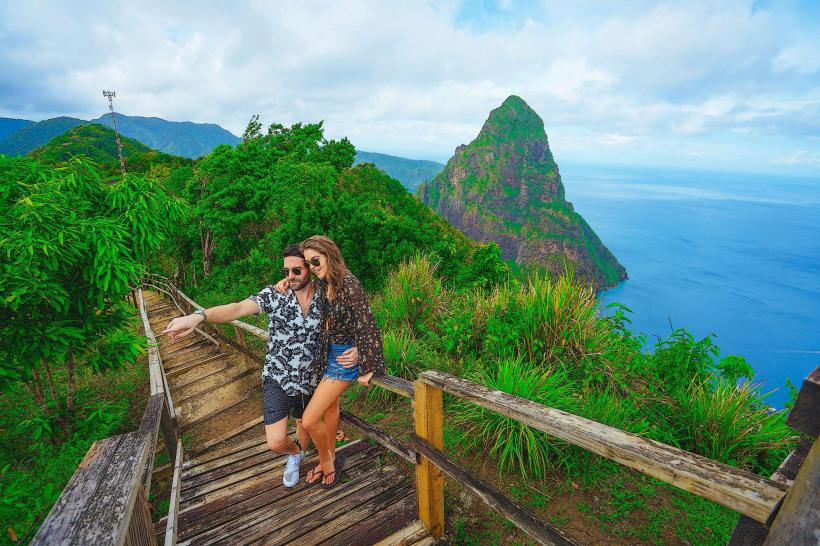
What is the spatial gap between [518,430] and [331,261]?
2.38m

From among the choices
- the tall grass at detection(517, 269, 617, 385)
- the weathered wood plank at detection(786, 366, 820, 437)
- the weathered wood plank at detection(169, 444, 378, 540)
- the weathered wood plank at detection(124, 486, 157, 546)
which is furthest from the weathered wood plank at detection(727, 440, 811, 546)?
the tall grass at detection(517, 269, 617, 385)

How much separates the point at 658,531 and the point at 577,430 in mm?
2267

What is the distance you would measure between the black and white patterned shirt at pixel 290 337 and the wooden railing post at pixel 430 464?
83cm

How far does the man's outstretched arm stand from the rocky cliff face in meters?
108

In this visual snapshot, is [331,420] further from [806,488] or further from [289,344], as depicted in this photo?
[806,488]

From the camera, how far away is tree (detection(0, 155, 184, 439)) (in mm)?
2861

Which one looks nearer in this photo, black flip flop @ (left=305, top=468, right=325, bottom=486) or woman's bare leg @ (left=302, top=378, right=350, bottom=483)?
woman's bare leg @ (left=302, top=378, right=350, bottom=483)

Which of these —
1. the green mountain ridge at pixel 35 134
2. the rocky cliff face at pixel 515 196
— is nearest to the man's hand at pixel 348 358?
the rocky cliff face at pixel 515 196

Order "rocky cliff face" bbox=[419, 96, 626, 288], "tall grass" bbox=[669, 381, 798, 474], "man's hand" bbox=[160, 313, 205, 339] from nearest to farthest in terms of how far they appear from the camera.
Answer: "man's hand" bbox=[160, 313, 205, 339]
"tall grass" bbox=[669, 381, 798, 474]
"rocky cliff face" bbox=[419, 96, 626, 288]

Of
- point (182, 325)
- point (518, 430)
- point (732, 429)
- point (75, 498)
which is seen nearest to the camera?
point (75, 498)

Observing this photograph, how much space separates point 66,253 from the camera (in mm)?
3039

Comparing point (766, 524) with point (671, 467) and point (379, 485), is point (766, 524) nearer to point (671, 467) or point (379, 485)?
point (671, 467)

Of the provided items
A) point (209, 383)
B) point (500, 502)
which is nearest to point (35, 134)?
point (209, 383)

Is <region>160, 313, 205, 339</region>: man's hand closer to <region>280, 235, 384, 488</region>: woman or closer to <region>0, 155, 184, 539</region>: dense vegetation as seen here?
<region>280, 235, 384, 488</region>: woman
